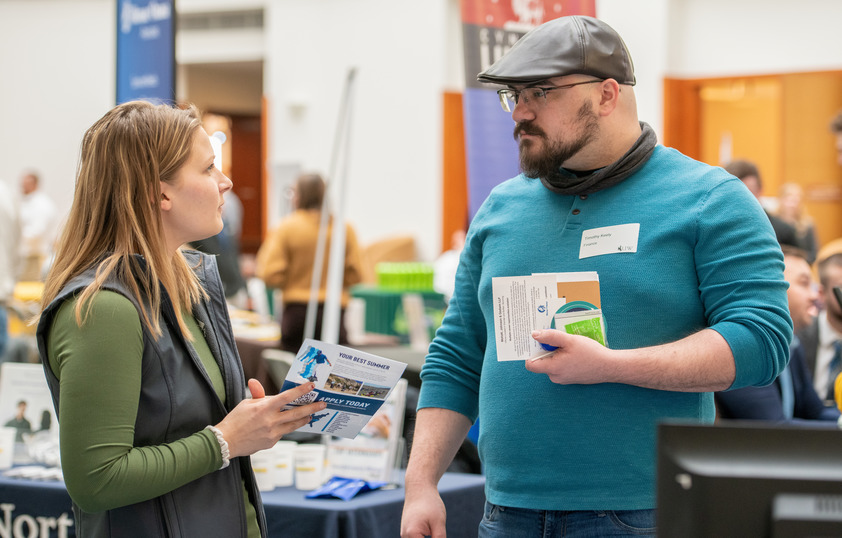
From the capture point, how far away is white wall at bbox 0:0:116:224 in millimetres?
13000

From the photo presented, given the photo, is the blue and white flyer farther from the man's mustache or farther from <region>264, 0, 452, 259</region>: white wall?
<region>264, 0, 452, 259</region>: white wall

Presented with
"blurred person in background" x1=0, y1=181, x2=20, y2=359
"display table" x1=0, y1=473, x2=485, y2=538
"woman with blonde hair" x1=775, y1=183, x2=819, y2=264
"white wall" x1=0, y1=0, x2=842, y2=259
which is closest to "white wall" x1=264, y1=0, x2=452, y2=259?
"white wall" x1=0, y1=0, x2=842, y2=259

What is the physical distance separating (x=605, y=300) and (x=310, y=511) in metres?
1.12

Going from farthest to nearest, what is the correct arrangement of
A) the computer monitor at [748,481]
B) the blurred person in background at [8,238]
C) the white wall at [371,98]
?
the white wall at [371,98], the blurred person in background at [8,238], the computer monitor at [748,481]

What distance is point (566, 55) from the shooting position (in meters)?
1.67

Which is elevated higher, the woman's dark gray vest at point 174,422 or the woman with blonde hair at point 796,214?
the woman with blonde hair at point 796,214

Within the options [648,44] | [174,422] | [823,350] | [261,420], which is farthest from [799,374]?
[648,44]

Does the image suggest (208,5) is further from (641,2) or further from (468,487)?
(468,487)

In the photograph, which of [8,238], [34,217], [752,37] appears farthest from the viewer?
[34,217]

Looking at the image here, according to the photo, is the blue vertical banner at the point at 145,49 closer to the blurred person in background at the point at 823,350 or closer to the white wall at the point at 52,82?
the blurred person in background at the point at 823,350

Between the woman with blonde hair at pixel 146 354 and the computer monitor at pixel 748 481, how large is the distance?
826 mm

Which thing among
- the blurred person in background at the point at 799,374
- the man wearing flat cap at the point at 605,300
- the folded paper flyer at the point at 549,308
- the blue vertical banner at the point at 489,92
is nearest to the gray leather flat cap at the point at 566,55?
the man wearing flat cap at the point at 605,300

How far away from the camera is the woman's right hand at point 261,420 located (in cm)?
162

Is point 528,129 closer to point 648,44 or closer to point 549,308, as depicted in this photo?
point 549,308
